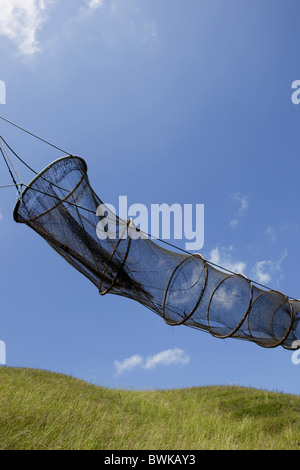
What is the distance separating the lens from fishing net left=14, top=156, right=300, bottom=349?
22.6 feet

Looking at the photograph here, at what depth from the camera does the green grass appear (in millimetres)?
5078

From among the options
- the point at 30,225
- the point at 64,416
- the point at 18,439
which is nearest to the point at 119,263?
the point at 30,225

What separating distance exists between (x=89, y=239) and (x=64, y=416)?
3115 mm

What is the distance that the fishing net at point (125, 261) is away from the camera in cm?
689

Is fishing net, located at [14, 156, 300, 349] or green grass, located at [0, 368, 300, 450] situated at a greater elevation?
fishing net, located at [14, 156, 300, 349]

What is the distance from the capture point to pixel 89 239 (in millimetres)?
7160

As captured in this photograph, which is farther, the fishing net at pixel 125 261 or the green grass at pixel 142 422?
the fishing net at pixel 125 261

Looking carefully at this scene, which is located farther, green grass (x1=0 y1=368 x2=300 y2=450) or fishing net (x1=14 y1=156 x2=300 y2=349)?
fishing net (x1=14 y1=156 x2=300 y2=349)

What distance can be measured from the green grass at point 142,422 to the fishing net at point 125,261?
1900 millimetres

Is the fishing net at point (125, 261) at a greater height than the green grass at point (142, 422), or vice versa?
the fishing net at point (125, 261)

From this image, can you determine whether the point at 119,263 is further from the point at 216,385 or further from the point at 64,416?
the point at 216,385

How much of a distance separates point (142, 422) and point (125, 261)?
10.5 feet

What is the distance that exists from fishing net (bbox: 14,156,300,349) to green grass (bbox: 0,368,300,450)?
6.24ft

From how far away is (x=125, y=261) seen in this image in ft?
23.5
